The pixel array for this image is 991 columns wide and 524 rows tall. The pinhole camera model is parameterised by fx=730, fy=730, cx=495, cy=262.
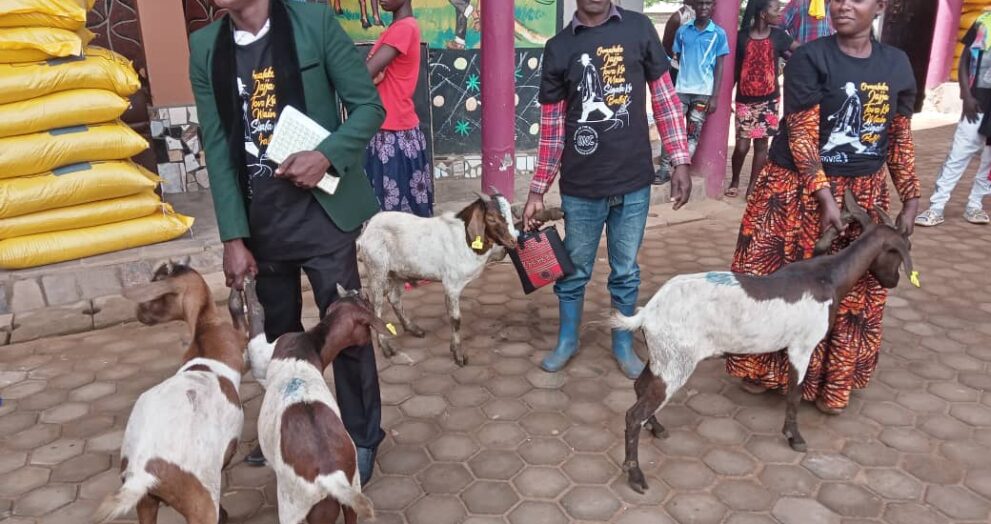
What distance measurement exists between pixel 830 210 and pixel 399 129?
3166mm

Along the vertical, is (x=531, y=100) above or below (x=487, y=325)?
above

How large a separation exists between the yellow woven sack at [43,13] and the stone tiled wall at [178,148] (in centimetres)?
208

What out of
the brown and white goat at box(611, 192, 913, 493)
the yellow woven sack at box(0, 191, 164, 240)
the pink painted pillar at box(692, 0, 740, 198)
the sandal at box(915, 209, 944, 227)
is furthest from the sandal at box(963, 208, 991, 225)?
the yellow woven sack at box(0, 191, 164, 240)

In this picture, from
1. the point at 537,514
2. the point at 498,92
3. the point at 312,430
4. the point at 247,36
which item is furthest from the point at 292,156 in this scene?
the point at 498,92

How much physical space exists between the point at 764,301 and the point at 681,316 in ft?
1.33

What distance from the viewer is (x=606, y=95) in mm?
3947

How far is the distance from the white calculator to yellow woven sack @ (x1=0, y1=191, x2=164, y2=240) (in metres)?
3.28

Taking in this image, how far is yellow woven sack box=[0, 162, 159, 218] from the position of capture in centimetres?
511

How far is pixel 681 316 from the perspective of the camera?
3.33 metres

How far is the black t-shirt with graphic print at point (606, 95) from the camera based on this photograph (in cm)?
389

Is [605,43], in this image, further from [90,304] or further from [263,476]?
[90,304]

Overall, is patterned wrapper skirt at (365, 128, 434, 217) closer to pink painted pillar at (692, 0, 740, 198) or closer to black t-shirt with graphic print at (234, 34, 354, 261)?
black t-shirt with graphic print at (234, 34, 354, 261)

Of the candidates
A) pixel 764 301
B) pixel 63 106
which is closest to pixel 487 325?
pixel 764 301

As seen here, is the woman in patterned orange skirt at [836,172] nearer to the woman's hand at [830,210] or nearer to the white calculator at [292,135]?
the woman's hand at [830,210]
